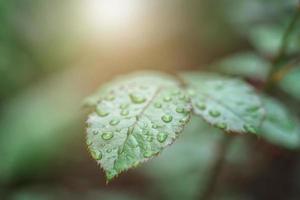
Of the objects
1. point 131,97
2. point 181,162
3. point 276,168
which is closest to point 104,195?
point 181,162

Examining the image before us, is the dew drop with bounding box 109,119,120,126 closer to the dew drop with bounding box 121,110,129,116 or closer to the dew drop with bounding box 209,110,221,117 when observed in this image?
the dew drop with bounding box 121,110,129,116

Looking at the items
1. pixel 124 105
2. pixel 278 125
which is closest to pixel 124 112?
pixel 124 105

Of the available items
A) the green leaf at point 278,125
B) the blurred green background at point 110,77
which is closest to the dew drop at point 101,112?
the green leaf at point 278,125

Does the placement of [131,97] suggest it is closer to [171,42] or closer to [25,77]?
[25,77]

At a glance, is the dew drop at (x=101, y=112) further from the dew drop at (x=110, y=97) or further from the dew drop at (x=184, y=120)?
the dew drop at (x=184, y=120)

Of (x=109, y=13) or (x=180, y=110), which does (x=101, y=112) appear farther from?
(x=109, y=13)
